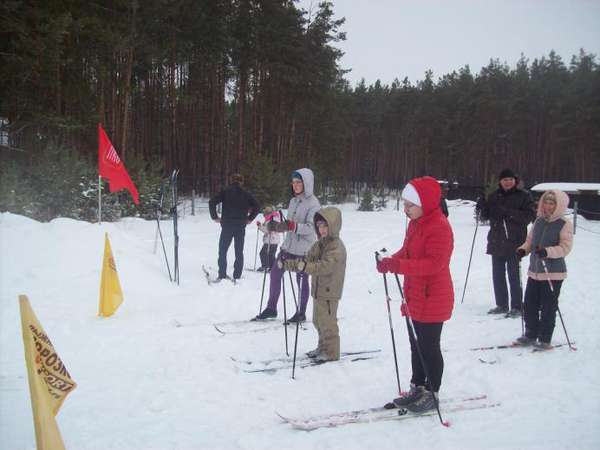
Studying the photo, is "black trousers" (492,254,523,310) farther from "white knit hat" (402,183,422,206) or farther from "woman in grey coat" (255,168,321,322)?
"white knit hat" (402,183,422,206)

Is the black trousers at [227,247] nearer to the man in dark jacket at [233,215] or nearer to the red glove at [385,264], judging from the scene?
the man in dark jacket at [233,215]

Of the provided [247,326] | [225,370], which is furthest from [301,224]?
[225,370]

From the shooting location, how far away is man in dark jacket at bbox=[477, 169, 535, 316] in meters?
6.10

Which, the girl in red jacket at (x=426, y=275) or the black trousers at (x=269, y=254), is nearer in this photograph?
the girl in red jacket at (x=426, y=275)

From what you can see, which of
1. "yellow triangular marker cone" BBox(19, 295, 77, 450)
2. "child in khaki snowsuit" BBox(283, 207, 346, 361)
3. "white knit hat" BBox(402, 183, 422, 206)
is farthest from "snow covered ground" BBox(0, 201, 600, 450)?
"white knit hat" BBox(402, 183, 422, 206)

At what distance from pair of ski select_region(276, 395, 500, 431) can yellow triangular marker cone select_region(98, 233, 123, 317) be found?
3389 mm

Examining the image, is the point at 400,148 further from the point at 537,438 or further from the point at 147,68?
the point at 537,438

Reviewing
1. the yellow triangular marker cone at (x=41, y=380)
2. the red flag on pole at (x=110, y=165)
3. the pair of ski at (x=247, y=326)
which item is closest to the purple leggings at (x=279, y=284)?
the pair of ski at (x=247, y=326)

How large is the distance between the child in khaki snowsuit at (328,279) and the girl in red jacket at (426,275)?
36.8 inches

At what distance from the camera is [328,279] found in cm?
434

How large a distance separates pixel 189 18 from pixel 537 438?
23735 mm

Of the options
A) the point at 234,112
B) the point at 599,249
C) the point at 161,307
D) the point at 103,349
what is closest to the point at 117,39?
the point at 161,307

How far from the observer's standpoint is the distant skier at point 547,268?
4.74 metres

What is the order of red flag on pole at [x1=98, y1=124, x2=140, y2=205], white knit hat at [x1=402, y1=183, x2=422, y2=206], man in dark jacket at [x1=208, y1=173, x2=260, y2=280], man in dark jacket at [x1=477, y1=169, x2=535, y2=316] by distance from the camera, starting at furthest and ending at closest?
red flag on pole at [x1=98, y1=124, x2=140, y2=205], man in dark jacket at [x1=208, y1=173, x2=260, y2=280], man in dark jacket at [x1=477, y1=169, x2=535, y2=316], white knit hat at [x1=402, y1=183, x2=422, y2=206]
